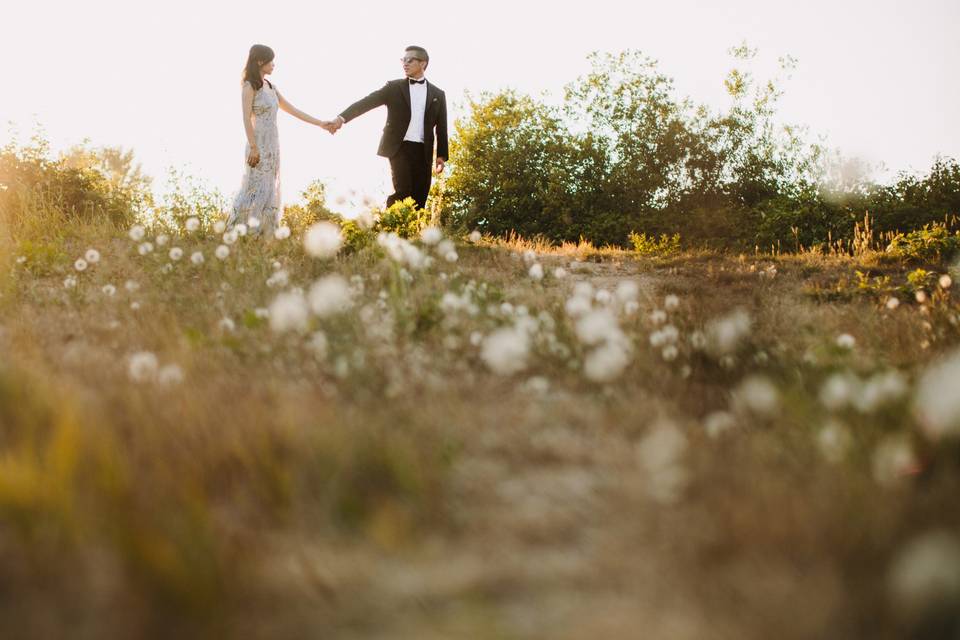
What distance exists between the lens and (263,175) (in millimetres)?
8023

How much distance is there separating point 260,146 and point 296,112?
2.24 feet

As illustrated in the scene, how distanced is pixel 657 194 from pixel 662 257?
9.20 metres

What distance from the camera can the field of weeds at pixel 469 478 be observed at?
4.71 feet

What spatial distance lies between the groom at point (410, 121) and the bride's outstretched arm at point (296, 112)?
6.4 inches

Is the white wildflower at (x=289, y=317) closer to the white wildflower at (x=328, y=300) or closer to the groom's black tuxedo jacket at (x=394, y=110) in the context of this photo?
the white wildflower at (x=328, y=300)

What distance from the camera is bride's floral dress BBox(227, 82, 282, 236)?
783 cm

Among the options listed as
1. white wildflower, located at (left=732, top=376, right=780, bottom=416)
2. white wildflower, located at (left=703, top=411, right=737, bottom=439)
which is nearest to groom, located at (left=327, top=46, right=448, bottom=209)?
white wildflower, located at (left=732, top=376, right=780, bottom=416)

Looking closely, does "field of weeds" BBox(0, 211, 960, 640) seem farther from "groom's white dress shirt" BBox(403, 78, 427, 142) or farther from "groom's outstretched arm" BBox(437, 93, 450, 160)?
"groom's outstretched arm" BBox(437, 93, 450, 160)

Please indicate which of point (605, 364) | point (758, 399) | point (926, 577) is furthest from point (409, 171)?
point (926, 577)

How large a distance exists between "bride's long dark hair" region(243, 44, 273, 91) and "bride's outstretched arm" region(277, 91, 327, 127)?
508 mm

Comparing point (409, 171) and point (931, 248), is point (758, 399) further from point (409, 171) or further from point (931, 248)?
point (409, 171)

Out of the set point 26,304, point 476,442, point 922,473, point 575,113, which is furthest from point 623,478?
point 575,113

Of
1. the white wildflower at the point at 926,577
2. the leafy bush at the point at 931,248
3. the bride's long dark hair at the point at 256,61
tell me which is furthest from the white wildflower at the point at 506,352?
the leafy bush at the point at 931,248

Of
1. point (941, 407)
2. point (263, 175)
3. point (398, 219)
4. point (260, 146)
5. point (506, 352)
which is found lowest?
point (941, 407)
